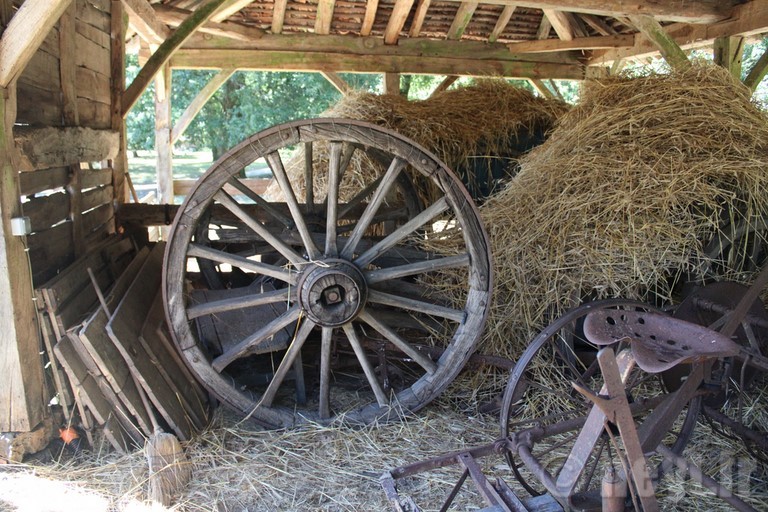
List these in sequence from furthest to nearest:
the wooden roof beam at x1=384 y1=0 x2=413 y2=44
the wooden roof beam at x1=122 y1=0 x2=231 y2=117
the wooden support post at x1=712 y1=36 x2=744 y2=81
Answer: the wooden roof beam at x1=384 y1=0 x2=413 y2=44, the wooden support post at x1=712 y1=36 x2=744 y2=81, the wooden roof beam at x1=122 y1=0 x2=231 y2=117

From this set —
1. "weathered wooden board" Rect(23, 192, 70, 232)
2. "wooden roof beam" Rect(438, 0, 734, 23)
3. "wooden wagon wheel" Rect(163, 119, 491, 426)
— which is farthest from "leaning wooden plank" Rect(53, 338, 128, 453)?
"wooden roof beam" Rect(438, 0, 734, 23)

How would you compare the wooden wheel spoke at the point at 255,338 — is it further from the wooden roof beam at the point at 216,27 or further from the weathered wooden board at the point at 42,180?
the wooden roof beam at the point at 216,27

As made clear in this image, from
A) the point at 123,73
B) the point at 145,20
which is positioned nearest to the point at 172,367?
the point at 123,73

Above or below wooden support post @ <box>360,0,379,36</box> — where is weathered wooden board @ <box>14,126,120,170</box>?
below

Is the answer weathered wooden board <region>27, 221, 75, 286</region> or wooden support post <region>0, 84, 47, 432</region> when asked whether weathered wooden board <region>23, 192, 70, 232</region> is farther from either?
wooden support post <region>0, 84, 47, 432</region>

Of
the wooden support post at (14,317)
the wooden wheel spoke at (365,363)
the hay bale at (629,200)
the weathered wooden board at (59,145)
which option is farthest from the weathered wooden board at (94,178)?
the hay bale at (629,200)

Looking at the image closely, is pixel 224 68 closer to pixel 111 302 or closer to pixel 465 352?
pixel 111 302

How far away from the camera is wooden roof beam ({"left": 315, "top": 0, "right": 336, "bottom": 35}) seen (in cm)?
686

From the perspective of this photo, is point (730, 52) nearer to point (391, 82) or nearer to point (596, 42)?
point (596, 42)

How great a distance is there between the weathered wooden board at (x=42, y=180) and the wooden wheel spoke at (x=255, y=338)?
1340 millimetres

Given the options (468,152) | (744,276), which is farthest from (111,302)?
(744,276)

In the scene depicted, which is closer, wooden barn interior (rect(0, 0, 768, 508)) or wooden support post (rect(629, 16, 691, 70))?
wooden barn interior (rect(0, 0, 768, 508))

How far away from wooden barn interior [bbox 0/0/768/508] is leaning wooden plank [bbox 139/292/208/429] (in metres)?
0.02

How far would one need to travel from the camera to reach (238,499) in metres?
3.00
